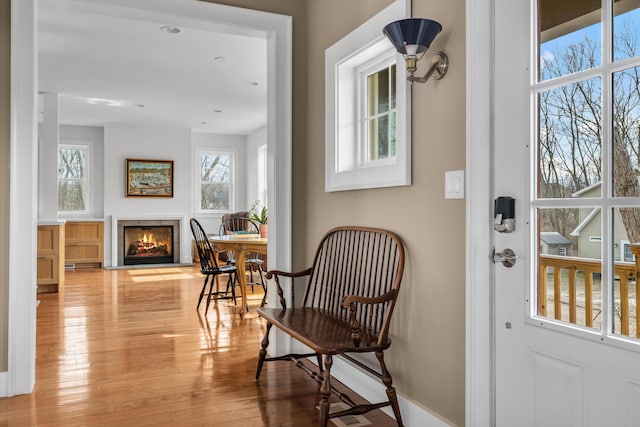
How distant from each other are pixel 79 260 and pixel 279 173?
6771 millimetres

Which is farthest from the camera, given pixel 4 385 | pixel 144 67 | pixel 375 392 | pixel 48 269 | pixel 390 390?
pixel 48 269

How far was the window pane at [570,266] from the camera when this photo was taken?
1.58 meters

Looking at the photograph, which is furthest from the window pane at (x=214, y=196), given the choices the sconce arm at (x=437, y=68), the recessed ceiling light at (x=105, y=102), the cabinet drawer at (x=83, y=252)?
the sconce arm at (x=437, y=68)

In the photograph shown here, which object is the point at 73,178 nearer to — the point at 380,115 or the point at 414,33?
the point at 380,115

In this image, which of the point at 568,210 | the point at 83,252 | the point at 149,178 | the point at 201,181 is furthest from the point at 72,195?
the point at 568,210

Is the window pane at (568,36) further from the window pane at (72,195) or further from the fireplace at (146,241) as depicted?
the window pane at (72,195)

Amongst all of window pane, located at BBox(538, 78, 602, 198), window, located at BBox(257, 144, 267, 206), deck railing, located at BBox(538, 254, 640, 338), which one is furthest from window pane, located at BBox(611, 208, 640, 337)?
window, located at BBox(257, 144, 267, 206)

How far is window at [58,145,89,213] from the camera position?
30.5ft

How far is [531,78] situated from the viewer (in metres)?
1.77

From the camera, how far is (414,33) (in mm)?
2057

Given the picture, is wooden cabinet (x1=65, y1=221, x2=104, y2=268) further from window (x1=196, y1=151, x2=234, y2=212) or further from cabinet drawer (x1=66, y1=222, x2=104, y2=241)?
window (x1=196, y1=151, x2=234, y2=212)

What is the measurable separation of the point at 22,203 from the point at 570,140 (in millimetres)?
2780

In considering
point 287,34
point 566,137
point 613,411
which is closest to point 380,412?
point 613,411

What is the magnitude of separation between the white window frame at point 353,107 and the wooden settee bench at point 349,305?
11.8 inches
